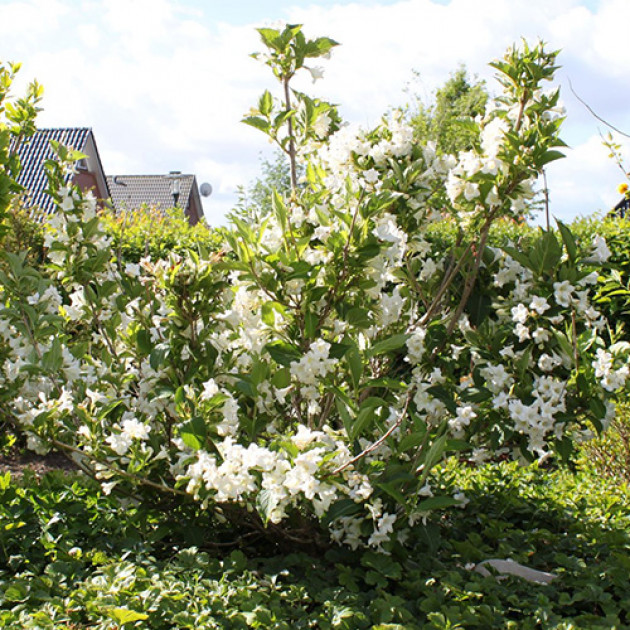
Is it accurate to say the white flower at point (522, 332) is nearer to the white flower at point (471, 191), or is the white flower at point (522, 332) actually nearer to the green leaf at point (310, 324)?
the white flower at point (471, 191)

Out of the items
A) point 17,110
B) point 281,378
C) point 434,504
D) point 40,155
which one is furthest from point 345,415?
point 40,155

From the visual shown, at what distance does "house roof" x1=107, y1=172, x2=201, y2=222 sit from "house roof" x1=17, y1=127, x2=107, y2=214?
7841mm

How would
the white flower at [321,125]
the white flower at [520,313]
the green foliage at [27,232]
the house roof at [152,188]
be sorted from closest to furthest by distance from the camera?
1. the white flower at [520,313]
2. the white flower at [321,125]
3. the green foliage at [27,232]
4. the house roof at [152,188]

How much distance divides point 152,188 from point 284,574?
1414 inches

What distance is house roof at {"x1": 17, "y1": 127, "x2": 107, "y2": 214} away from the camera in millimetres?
23744

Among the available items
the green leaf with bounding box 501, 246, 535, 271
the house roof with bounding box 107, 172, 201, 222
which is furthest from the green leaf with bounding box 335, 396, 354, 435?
the house roof with bounding box 107, 172, 201, 222

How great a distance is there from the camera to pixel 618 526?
11.5 feet

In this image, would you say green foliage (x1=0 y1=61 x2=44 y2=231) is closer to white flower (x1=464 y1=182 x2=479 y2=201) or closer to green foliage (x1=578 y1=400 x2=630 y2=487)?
white flower (x1=464 y1=182 x2=479 y2=201)

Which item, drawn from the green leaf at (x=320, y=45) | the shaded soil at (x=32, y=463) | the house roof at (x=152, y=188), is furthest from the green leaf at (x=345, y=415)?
the house roof at (x=152, y=188)

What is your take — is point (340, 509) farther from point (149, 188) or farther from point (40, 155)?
point (149, 188)

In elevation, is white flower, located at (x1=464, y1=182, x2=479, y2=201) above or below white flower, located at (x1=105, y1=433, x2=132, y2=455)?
above

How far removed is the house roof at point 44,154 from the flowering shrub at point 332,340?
2166 centimetres

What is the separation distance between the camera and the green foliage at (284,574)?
2.35 metres

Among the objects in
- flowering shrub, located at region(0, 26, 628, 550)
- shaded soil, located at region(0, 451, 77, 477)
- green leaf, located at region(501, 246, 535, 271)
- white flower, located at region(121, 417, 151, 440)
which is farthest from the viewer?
shaded soil, located at region(0, 451, 77, 477)
